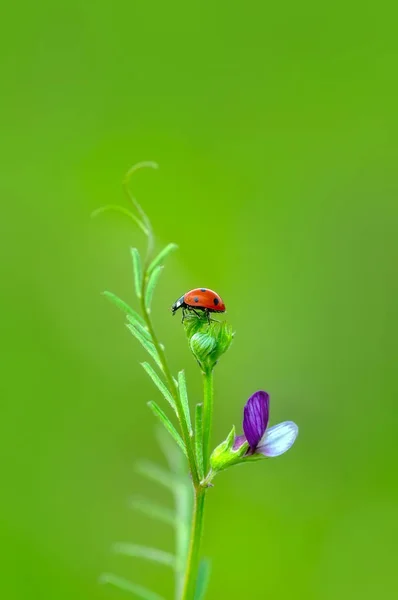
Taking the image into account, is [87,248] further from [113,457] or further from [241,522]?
[241,522]

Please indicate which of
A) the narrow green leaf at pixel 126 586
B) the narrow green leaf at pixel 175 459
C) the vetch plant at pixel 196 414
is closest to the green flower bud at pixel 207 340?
the vetch plant at pixel 196 414

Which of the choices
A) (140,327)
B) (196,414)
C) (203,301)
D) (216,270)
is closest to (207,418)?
(196,414)

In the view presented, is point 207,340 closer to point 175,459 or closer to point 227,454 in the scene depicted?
point 227,454

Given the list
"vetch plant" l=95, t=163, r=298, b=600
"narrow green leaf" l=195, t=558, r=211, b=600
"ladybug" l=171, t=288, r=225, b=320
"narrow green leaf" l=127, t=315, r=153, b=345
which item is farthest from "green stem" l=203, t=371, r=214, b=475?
"ladybug" l=171, t=288, r=225, b=320

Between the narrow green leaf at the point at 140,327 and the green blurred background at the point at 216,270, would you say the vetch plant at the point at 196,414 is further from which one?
the green blurred background at the point at 216,270

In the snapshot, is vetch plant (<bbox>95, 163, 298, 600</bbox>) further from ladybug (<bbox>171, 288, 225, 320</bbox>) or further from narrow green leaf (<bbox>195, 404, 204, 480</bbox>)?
ladybug (<bbox>171, 288, 225, 320</bbox>)

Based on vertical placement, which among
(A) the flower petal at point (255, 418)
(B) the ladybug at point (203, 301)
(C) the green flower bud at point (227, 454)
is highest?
(B) the ladybug at point (203, 301)

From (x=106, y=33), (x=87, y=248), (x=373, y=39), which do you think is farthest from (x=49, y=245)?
(x=373, y=39)
